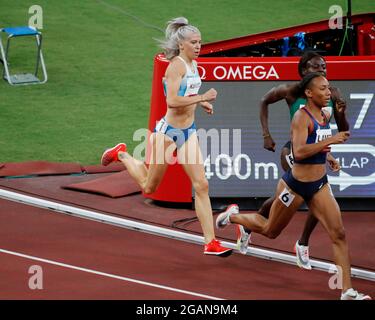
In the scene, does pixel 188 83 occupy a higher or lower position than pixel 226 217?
higher

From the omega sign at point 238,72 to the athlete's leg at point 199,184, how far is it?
1.68 meters

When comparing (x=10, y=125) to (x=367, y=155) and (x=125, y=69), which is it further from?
(x=367, y=155)

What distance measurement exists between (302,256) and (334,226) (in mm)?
1191

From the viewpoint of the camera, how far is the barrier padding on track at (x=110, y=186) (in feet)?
46.4

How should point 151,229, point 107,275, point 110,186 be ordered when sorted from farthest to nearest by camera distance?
point 110,186
point 151,229
point 107,275

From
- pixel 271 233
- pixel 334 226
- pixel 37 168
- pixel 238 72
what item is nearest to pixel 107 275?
pixel 271 233

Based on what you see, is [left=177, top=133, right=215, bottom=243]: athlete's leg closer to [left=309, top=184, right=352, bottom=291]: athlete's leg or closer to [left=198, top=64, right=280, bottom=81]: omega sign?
[left=309, top=184, right=352, bottom=291]: athlete's leg

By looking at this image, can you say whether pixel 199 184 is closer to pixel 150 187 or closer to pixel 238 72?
pixel 150 187

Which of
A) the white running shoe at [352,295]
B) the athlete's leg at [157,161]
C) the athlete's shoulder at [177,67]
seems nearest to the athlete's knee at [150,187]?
the athlete's leg at [157,161]

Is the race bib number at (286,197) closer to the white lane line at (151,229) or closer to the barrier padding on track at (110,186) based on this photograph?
the white lane line at (151,229)

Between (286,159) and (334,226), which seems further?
(286,159)

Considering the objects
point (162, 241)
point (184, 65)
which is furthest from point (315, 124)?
point (162, 241)

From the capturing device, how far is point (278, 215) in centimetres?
1123

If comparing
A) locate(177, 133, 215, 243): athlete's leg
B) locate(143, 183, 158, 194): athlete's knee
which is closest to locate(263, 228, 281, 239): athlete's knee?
locate(177, 133, 215, 243): athlete's leg
